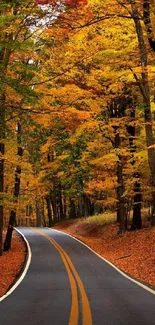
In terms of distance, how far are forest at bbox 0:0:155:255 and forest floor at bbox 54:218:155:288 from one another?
3.83 feet

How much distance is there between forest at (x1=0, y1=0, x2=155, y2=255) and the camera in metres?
12.5

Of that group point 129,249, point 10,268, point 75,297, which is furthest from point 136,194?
point 75,297

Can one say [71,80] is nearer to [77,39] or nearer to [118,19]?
[77,39]

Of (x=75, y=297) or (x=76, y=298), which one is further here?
(x=75, y=297)

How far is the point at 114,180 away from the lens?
83.3 feet

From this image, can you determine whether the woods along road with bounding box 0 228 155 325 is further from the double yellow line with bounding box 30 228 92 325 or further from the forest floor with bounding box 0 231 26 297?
the forest floor with bounding box 0 231 26 297

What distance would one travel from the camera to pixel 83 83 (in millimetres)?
20000

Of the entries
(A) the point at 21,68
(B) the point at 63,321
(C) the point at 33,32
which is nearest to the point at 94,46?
(C) the point at 33,32

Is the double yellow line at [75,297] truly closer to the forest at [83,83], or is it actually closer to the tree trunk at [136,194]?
the forest at [83,83]

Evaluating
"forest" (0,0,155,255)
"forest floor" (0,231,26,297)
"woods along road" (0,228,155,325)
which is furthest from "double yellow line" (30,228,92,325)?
"forest" (0,0,155,255)

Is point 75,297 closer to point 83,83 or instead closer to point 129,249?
point 129,249

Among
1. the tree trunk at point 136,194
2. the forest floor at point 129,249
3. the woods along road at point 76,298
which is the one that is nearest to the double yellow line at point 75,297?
the woods along road at point 76,298

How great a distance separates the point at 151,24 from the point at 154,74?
2527 mm

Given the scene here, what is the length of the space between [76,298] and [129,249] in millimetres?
11113
